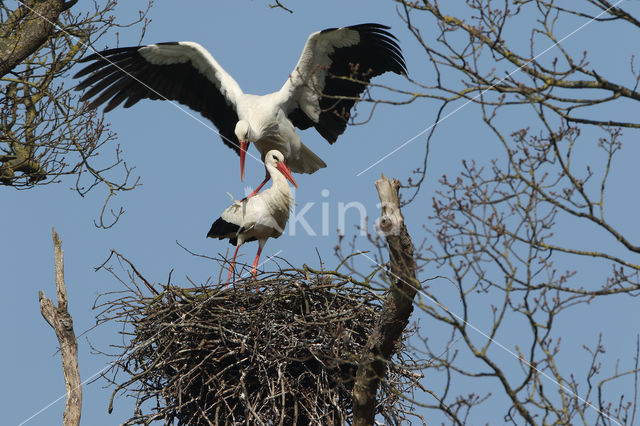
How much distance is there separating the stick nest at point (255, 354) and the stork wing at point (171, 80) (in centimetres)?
328

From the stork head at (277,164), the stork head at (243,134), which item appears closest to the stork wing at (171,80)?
the stork head at (243,134)

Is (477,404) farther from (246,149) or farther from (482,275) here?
(246,149)

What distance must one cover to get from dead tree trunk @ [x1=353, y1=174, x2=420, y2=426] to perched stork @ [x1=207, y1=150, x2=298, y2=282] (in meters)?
2.56

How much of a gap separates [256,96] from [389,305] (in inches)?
172

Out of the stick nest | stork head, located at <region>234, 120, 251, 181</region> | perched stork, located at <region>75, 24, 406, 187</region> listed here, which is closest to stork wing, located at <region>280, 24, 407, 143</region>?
perched stork, located at <region>75, 24, 406, 187</region>

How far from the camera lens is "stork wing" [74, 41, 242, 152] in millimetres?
8852

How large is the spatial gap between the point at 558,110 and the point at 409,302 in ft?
4.23

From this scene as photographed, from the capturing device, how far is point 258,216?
7.33 meters

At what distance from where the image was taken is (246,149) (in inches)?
331

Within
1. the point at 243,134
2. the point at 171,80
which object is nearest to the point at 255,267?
the point at 243,134

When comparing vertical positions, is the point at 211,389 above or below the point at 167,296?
below

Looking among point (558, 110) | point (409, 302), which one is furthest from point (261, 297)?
point (558, 110)

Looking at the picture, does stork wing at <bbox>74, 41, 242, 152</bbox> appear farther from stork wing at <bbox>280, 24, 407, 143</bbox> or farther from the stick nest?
the stick nest

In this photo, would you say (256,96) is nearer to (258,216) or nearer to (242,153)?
(242,153)
